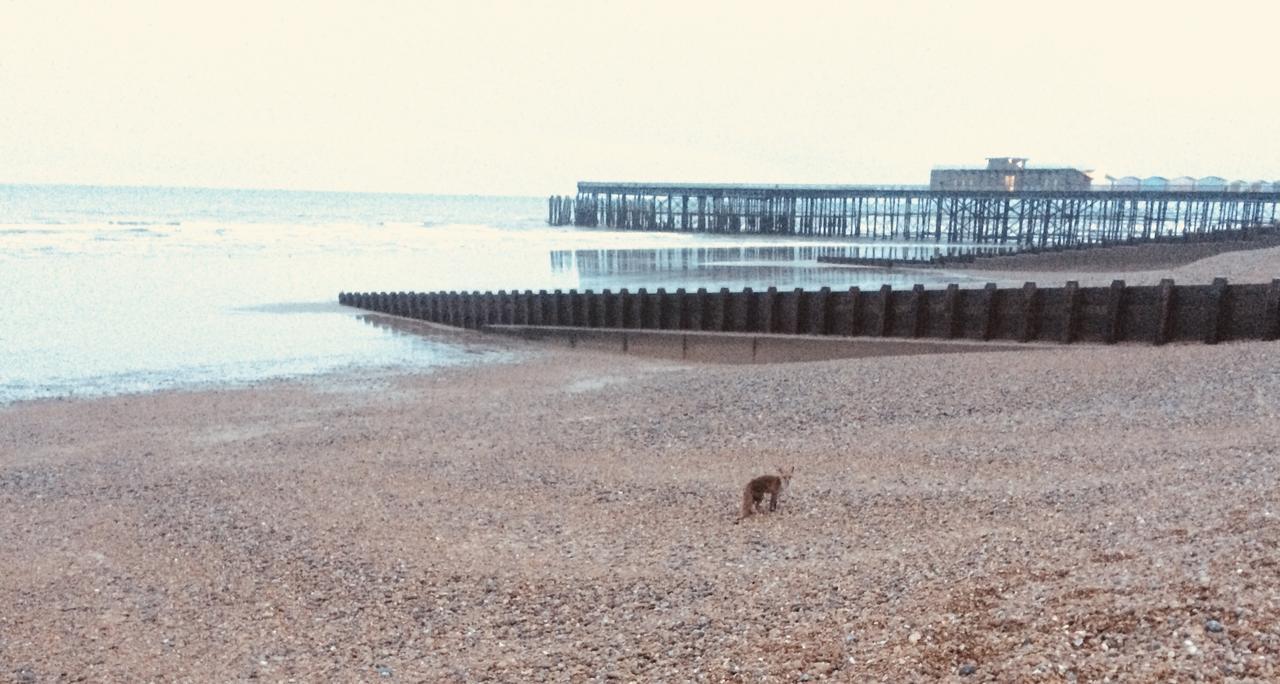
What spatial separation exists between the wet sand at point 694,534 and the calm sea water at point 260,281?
507 cm

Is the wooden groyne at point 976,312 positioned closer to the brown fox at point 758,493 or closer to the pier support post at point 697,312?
the pier support post at point 697,312

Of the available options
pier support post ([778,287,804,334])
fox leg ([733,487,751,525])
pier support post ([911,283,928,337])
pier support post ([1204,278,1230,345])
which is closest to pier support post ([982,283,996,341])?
pier support post ([911,283,928,337])

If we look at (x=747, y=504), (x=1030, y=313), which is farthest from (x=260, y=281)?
(x=747, y=504)

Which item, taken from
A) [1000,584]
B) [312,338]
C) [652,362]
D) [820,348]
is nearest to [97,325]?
[312,338]

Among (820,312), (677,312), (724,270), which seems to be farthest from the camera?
(724,270)

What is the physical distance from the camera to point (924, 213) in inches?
2682

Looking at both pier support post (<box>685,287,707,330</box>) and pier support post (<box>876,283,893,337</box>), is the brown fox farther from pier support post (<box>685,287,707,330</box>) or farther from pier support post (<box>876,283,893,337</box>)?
pier support post (<box>685,287,707,330</box>)

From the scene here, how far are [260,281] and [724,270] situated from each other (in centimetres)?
1523

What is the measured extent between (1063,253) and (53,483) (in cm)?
3131

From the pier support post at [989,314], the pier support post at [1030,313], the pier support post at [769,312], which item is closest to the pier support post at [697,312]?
the pier support post at [769,312]

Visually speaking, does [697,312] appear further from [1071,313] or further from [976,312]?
[1071,313]

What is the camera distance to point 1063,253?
33.8 m

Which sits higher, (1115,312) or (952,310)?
(1115,312)

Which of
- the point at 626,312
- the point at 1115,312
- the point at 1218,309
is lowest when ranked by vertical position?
the point at 626,312
